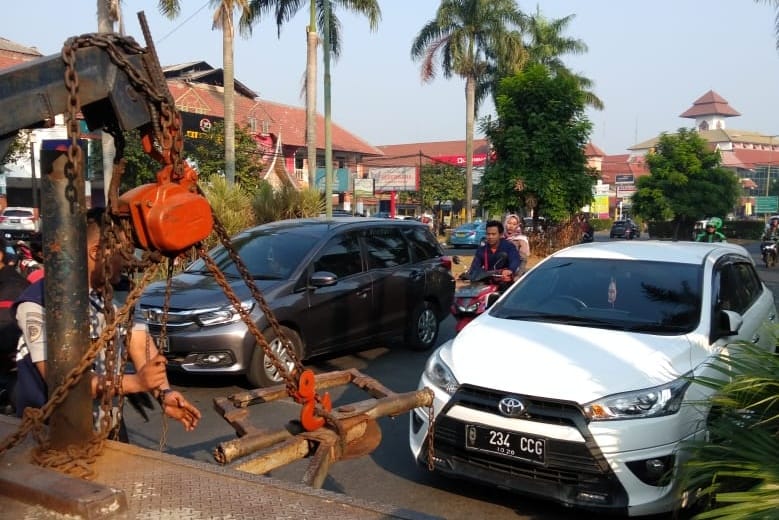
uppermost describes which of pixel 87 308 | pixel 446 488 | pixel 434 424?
pixel 87 308

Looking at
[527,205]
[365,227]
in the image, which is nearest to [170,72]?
[527,205]

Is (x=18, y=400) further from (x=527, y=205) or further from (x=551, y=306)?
(x=527, y=205)

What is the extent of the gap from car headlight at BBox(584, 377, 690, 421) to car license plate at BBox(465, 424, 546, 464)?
1.12 feet

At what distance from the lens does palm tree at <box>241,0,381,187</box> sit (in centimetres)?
2436

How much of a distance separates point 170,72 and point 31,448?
4300cm

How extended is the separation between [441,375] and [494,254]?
3854 mm

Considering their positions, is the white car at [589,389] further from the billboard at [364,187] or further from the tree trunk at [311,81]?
the billboard at [364,187]

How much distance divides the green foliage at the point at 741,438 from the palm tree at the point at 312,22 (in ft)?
64.5

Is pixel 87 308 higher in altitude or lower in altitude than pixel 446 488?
higher

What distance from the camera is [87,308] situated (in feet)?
8.06

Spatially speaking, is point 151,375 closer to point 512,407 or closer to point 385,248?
point 512,407

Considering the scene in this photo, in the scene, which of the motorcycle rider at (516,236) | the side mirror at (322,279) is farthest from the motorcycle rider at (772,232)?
the side mirror at (322,279)

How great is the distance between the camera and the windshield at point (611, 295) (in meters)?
5.09

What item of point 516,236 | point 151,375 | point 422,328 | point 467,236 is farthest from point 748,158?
point 151,375
